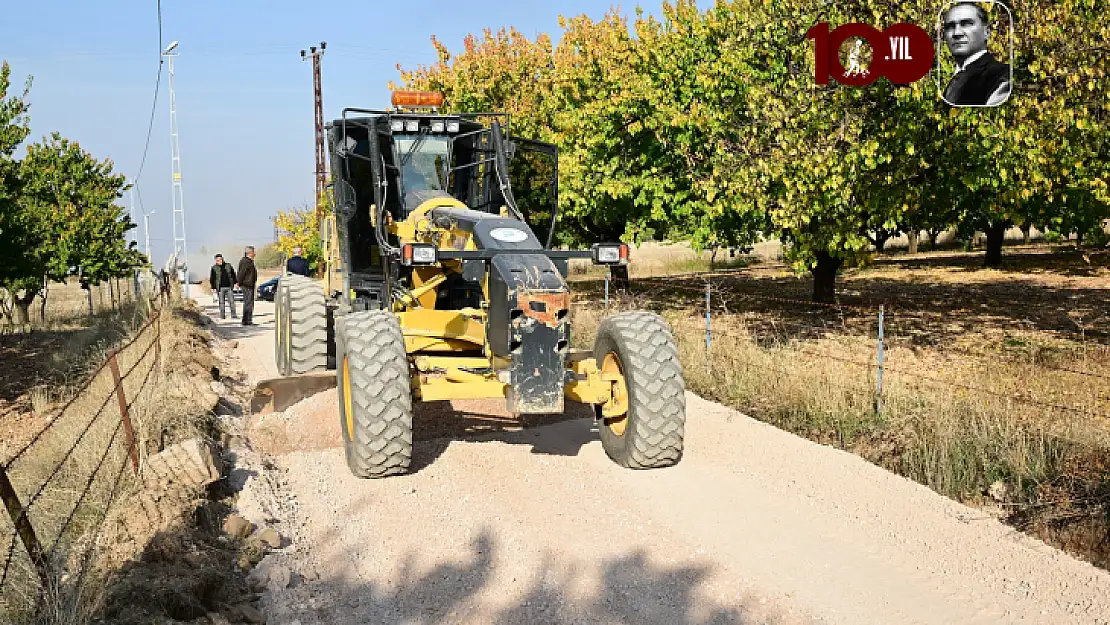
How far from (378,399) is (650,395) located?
1.91 metres

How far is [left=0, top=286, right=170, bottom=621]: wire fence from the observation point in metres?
4.47

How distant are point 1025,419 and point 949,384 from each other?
209 centimetres

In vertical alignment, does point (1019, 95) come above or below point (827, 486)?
above

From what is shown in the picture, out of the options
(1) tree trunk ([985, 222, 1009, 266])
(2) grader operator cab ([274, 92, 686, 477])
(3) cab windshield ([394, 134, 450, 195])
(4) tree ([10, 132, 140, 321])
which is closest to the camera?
(2) grader operator cab ([274, 92, 686, 477])

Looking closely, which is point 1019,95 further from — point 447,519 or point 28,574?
point 28,574

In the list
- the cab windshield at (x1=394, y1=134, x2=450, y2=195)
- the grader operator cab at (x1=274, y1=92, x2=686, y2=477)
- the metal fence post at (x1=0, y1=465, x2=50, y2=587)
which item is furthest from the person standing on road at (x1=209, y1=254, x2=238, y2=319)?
the metal fence post at (x1=0, y1=465, x2=50, y2=587)

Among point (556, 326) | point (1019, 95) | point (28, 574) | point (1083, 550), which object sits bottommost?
point (1083, 550)

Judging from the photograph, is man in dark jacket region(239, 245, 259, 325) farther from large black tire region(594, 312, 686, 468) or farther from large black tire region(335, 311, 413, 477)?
large black tire region(594, 312, 686, 468)

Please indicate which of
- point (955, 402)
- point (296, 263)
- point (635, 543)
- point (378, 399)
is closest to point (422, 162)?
point (378, 399)

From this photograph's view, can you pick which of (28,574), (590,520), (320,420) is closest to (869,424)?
(590,520)

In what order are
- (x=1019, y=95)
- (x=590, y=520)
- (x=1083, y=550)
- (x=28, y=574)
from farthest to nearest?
(x=1019, y=95) → (x=590, y=520) → (x=1083, y=550) → (x=28, y=574)

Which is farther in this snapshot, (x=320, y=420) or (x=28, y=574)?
(x=320, y=420)

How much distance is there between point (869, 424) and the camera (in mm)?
8266

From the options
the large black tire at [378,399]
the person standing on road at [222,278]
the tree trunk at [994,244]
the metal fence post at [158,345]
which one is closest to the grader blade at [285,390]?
the large black tire at [378,399]
